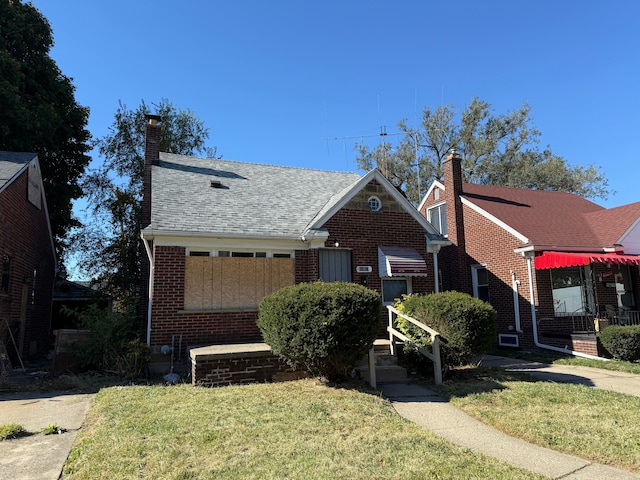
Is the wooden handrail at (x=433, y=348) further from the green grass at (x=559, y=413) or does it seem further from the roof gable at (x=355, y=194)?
the roof gable at (x=355, y=194)

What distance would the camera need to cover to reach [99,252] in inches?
811

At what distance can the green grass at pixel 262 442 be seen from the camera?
409 cm

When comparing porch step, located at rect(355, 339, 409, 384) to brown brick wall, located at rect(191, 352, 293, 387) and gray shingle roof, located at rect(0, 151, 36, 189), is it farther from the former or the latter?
gray shingle roof, located at rect(0, 151, 36, 189)

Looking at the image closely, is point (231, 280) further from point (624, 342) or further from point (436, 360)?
point (624, 342)

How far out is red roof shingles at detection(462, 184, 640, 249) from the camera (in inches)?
569

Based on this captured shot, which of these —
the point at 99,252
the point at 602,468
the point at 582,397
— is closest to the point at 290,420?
the point at 602,468

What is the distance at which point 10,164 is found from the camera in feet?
40.2

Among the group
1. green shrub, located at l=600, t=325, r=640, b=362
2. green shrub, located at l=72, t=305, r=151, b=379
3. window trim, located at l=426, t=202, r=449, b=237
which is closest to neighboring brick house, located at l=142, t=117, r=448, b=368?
green shrub, located at l=72, t=305, r=151, b=379

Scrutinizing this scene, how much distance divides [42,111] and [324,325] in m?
17.9

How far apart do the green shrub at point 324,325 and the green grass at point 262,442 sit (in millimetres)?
743

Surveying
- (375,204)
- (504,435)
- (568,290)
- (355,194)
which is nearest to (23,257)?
(355,194)

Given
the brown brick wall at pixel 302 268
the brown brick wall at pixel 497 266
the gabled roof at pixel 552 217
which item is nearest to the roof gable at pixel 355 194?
the brown brick wall at pixel 302 268

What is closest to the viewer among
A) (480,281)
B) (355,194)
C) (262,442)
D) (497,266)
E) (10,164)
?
(262,442)

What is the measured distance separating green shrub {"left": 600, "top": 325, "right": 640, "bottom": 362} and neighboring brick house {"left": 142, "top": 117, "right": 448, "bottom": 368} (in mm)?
4871
